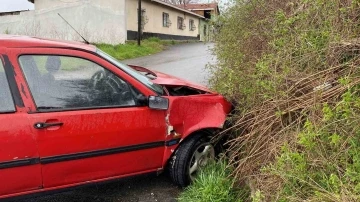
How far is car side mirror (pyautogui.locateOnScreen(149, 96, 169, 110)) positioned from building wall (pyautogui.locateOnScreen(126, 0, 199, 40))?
19.2 m

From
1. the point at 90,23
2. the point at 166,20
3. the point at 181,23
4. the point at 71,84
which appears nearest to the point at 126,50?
the point at 90,23

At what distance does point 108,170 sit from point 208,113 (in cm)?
128

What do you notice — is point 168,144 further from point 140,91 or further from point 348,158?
point 348,158

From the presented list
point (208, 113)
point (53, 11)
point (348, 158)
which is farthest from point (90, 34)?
point (348, 158)

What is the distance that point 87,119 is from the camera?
310 cm

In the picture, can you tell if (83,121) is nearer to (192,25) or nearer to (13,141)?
(13,141)

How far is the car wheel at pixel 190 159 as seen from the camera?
3.68 metres

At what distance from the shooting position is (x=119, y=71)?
338 centimetres

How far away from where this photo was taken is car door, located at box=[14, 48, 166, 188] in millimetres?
2947

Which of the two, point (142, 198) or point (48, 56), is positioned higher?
point (48, 56)

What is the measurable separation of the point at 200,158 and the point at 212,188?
1.64 ft

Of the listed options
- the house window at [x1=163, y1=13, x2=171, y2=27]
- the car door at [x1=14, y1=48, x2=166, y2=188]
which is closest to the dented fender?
the car door at [x1=14, y1=48, x2=166, y2=188]

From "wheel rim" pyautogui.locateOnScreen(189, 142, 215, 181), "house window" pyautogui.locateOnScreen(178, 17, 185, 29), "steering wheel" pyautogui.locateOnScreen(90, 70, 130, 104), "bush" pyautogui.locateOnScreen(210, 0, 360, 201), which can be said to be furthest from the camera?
"house window" pyautogui.locateOnScreen(178, 17, 185, 29)

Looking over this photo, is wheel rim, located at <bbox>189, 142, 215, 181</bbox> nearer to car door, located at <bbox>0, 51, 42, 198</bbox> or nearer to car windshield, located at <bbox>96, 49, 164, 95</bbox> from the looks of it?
car windshield, located at <bbox>96, 49, 164, 95</bbox>
